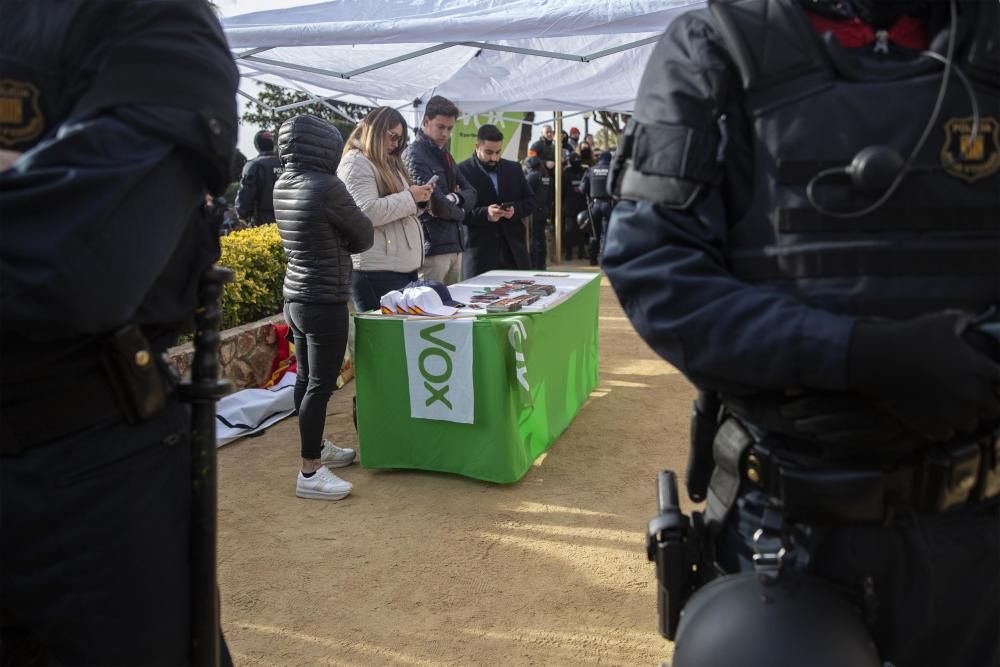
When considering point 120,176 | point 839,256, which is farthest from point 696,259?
point 120,176

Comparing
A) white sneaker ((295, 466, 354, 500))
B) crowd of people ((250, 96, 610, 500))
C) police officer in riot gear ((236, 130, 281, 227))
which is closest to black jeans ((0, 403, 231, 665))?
crowd of people ((250, 96, 610, 500))

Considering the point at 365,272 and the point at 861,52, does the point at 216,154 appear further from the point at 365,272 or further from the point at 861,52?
the point at 365,272

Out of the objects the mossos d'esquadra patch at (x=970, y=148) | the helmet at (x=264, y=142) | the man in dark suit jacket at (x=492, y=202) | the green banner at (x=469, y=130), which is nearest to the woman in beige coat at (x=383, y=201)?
the man in dark suit jacket at (x=492, y=202)

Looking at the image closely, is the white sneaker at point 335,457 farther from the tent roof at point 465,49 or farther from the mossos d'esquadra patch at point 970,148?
the mossos d'esquadra patch at point 970,148

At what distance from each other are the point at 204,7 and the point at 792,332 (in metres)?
1.17

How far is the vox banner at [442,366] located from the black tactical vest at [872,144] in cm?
273

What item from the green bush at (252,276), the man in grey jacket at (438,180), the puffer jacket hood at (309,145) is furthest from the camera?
the green bush at (252,276)

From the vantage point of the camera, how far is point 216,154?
55.3 inches

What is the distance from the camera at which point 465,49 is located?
28.1 feet

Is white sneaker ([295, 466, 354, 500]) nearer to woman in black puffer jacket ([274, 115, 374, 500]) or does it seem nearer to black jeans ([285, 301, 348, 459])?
woman in black puffer jacket ([274, 115, 374, 500])

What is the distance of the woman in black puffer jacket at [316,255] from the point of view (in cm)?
390

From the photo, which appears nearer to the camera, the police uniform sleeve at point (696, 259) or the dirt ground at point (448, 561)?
the police uniform sleeve at point (696, 259)

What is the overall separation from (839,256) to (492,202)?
528cm

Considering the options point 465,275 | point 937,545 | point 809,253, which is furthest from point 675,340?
point 465,275
